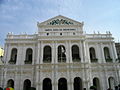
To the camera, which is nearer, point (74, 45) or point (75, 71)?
point (75, 71)

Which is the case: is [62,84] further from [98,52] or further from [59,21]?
[59,21]

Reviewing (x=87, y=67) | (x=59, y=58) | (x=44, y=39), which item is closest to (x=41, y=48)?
(x=44, y=39)

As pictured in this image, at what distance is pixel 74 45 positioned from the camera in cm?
3031

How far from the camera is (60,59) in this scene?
28.5m

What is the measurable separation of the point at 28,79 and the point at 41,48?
6.83 meters

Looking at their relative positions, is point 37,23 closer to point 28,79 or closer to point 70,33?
point 70,33

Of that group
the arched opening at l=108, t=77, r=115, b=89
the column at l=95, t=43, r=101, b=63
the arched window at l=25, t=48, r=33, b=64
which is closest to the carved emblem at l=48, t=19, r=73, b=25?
the arched window at l=25, t=48, r=33, b=64

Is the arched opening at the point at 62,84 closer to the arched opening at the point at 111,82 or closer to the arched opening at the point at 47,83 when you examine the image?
the arched opening at the point at 47,83

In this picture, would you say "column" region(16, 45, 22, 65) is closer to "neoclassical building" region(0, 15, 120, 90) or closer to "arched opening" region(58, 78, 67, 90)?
"neoclassical building" region(0, 15, 120, 90)

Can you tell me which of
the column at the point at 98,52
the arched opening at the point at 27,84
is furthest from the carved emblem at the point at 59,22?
the arched opening at the point at 27,84

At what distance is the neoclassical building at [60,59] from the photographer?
27.0 meters

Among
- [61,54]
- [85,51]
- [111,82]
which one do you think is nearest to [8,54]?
[61,54]

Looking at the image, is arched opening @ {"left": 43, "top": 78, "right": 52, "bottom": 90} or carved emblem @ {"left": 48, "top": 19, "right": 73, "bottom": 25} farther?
carved emblem @ {"left": 48, "top": 19, "right": 73, "bottom": 25}

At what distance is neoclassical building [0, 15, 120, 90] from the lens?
1061 inches
